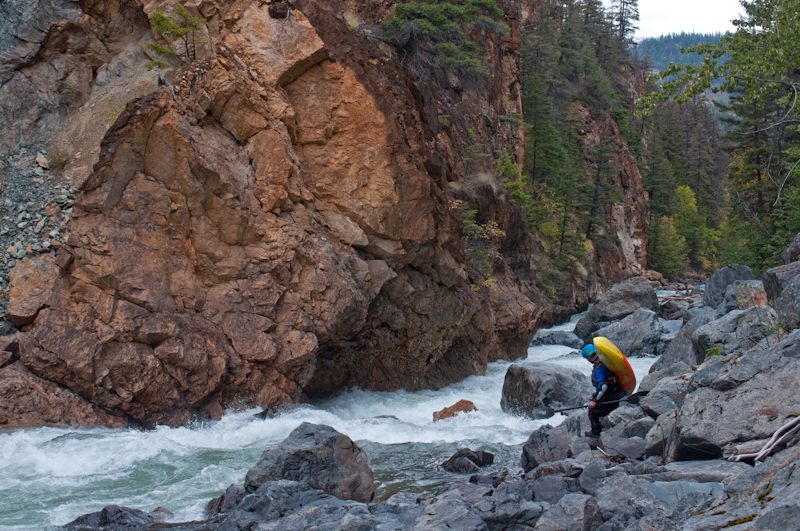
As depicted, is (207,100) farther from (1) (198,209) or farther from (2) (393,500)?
(2) (393,500)

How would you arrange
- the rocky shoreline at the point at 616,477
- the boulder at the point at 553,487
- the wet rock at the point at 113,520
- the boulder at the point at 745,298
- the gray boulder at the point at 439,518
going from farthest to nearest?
→ 1. the boulder at the point at 745,298
2. the wet rock at the point at 113,520
3. the boulder at the point at 553,487
4. the gray boulder at the point at 439,518
5. the rocky shoreline at the point at 616,477

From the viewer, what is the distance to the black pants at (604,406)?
804 centimetres

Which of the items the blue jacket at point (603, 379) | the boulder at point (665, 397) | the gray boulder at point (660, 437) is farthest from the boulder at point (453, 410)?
the gray boulder at point (660, 437)

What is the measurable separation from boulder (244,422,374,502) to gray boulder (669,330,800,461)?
359 centimetres

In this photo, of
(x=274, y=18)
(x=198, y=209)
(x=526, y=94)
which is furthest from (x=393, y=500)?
(x=526, y=94)

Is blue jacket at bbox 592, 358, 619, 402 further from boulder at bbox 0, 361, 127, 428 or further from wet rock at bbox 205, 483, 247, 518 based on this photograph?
boulder at bbox 0, 361, 127, 428

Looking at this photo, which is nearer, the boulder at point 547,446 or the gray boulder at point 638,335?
→ the boulder at point 547,446

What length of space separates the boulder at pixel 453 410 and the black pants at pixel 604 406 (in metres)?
4.10

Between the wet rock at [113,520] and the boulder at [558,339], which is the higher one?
the wet rock at [113,520]

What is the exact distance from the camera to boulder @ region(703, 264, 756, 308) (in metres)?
19.5

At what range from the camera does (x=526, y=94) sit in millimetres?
32938

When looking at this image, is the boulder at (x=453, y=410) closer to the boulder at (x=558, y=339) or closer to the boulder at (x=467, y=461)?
the boulder at (x=467, y=461)

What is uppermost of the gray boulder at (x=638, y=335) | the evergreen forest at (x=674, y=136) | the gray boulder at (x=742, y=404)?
the evergreen forest at (x=674, y=136)

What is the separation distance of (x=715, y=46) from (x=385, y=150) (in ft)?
23.1
